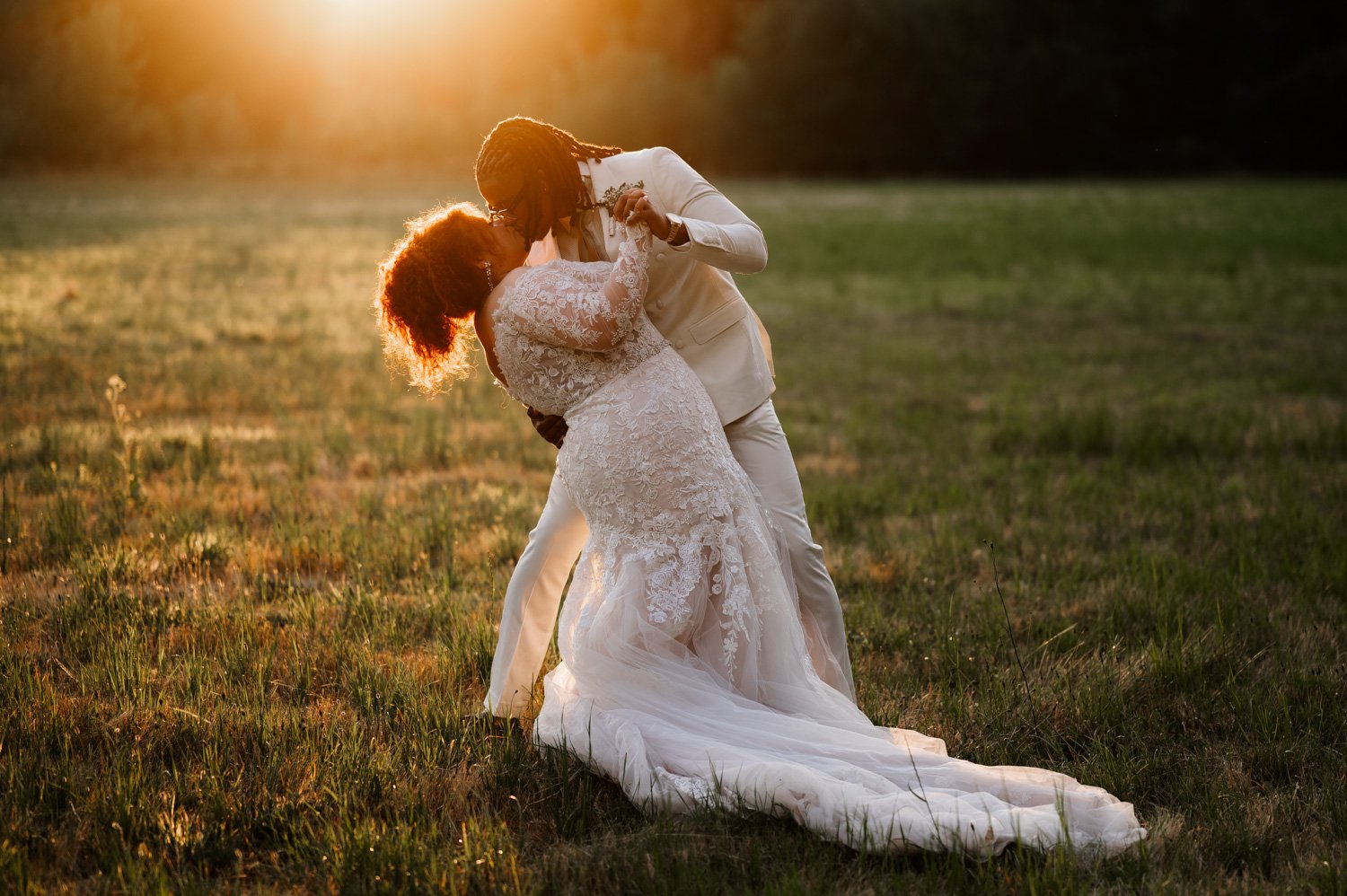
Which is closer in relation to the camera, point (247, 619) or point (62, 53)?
point (247, 619)

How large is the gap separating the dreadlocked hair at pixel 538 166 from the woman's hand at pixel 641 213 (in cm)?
32

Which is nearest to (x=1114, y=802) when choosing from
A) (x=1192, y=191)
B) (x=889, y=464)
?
(x=889, y=464)

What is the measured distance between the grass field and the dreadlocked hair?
1888 millimetres

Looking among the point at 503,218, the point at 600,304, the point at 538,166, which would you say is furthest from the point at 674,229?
the point at 503,218

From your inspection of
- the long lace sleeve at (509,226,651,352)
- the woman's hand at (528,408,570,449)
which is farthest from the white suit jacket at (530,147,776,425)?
the woman's hand at (528,408,570,449)

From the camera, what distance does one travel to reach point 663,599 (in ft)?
13.2

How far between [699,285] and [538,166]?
0.75 meters

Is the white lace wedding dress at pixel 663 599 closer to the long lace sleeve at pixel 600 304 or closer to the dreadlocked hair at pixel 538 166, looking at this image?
the long lace sleeve at pixel 600 304

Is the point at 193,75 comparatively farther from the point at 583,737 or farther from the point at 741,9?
the point at 583,737

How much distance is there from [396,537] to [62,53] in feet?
88.4

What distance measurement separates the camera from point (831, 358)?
13.5 m

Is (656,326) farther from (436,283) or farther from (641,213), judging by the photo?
(436,283)

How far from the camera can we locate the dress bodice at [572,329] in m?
3.91

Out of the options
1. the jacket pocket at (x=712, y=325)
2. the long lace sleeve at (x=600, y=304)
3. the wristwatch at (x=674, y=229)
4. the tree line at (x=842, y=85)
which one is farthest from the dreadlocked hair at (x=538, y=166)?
the tree line at (x=842, y=85)
